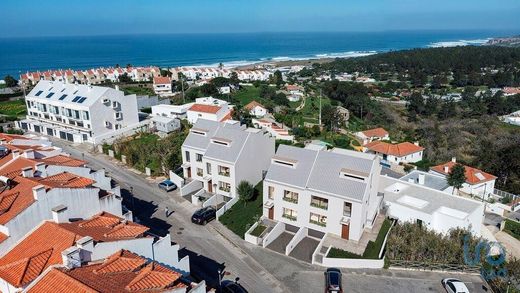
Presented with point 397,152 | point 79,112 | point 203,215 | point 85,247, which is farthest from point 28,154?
point 397,152

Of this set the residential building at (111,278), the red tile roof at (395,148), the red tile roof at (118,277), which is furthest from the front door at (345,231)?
the red tile roof at (395,148)

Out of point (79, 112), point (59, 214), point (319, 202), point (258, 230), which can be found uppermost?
point (59, 214)

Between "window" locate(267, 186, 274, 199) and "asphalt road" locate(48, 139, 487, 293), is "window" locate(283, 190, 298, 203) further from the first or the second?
"asphalt road" locate(48, 139, 487, 293)

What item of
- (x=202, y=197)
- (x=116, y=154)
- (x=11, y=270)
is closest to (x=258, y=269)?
(x=202, y=197)

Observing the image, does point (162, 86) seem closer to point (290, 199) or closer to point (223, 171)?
point (223, 171)

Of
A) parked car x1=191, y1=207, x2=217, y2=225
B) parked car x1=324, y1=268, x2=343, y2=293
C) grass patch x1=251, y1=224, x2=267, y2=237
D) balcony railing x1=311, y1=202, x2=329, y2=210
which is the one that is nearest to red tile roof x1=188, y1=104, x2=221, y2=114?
parked car x1=191, y1=207, x2=217, y2=225

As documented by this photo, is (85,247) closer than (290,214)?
Yes
